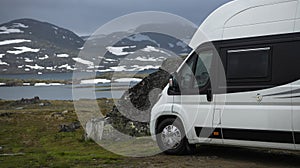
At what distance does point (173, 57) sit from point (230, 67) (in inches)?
323

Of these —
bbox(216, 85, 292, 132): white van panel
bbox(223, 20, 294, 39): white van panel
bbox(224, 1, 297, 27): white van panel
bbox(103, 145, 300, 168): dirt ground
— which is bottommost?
bbox(103, 145, 300, 168): dirt ground

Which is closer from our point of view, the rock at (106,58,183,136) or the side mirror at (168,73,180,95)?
the side mirror at (168,73,180,95)

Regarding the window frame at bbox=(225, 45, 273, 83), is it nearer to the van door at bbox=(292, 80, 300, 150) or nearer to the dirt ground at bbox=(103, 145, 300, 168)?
the van door at bbox=(292, 80, 300, 150)

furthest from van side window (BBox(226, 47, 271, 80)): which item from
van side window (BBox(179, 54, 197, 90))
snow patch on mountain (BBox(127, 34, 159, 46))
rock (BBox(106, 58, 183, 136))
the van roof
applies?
rock (BBox(106, 58, 183, 136))

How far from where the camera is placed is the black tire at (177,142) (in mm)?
10172

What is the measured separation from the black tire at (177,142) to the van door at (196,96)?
11.5 inches

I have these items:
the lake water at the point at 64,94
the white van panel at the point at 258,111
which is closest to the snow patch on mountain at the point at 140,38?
the white van panel at the point at 258,111

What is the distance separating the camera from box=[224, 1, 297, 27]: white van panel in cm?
838

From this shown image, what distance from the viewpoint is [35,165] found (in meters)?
10.2

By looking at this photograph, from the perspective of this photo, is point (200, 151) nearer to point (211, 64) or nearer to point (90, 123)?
point (211, 64)

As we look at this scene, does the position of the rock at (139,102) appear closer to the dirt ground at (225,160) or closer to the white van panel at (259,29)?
the dirt ground at (225,160)

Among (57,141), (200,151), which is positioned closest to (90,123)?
(57,141)

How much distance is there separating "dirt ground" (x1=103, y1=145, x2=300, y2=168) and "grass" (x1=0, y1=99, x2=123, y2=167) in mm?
920

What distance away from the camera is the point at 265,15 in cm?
871
